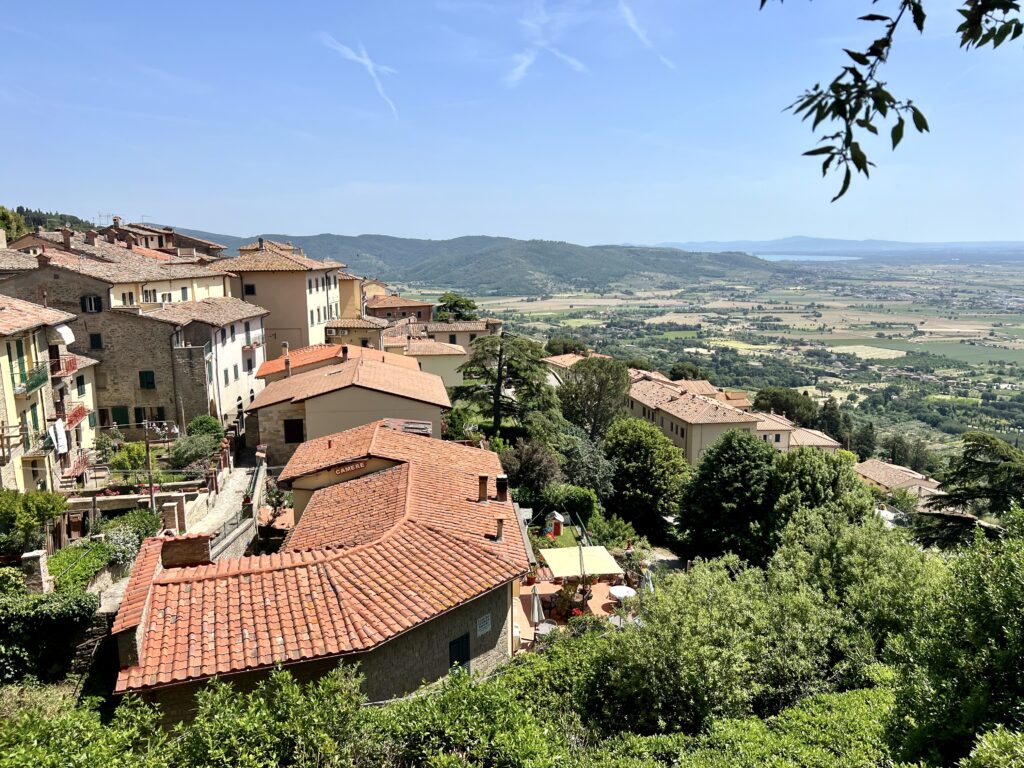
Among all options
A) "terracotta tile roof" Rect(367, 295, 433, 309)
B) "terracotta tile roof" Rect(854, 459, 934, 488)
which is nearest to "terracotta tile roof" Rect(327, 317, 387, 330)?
"terracotta tile roof" Rect(367, 295, 433, 309)

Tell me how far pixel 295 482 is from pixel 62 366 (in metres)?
14.4

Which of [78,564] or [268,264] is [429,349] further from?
[78,564]

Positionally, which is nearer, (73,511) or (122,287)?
(73,511)

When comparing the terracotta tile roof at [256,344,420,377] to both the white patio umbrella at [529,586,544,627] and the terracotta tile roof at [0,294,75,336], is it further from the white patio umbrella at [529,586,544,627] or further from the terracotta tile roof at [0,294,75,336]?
Answer: the white patio umbrella at [529,586,544,627]

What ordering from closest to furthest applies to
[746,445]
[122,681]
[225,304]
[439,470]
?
1. [122,681]
2. [439,470]
3. [746,445]
4. [225,304]

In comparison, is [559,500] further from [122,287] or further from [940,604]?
[122,287]

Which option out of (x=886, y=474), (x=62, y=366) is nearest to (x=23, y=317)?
(x=62, y=366)

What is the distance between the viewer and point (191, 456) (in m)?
27.4

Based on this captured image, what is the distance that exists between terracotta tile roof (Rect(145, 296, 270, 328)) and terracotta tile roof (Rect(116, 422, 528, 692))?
69.2ft

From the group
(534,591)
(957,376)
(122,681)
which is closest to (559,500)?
(534,591)

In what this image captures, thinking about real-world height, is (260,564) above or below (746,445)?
above

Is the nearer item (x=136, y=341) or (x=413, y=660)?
(x=413, y=660)

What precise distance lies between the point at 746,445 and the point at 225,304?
29.9 meters

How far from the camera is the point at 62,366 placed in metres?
26.4
